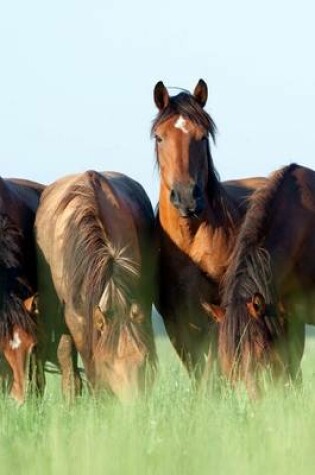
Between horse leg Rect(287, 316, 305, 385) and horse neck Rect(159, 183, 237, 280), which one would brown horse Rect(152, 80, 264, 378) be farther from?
horse leg Rect(287, 316, 305, 385)

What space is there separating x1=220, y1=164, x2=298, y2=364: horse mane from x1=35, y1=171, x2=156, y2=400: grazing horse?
53 cm

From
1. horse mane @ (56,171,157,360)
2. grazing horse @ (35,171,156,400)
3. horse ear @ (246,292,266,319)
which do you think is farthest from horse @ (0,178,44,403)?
horse ear @ (246,292,266,319)

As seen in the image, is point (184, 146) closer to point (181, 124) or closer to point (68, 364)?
point (181, 124)

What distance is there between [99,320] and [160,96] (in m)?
2.44

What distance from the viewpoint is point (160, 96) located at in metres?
9.68

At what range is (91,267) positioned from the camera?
819cm

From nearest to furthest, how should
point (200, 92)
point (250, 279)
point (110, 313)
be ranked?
point (110, 313), point (250, 279), point (200, 92)

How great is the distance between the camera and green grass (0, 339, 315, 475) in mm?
5035

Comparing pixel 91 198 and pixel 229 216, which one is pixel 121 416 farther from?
pixel 229 216

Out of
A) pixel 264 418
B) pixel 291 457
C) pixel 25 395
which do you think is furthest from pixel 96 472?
pixel 25 395

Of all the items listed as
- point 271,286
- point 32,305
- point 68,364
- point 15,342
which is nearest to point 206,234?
point 271,286

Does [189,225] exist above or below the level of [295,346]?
above

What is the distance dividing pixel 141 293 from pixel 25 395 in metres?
1.75

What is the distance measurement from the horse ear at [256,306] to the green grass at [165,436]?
1082 mm
